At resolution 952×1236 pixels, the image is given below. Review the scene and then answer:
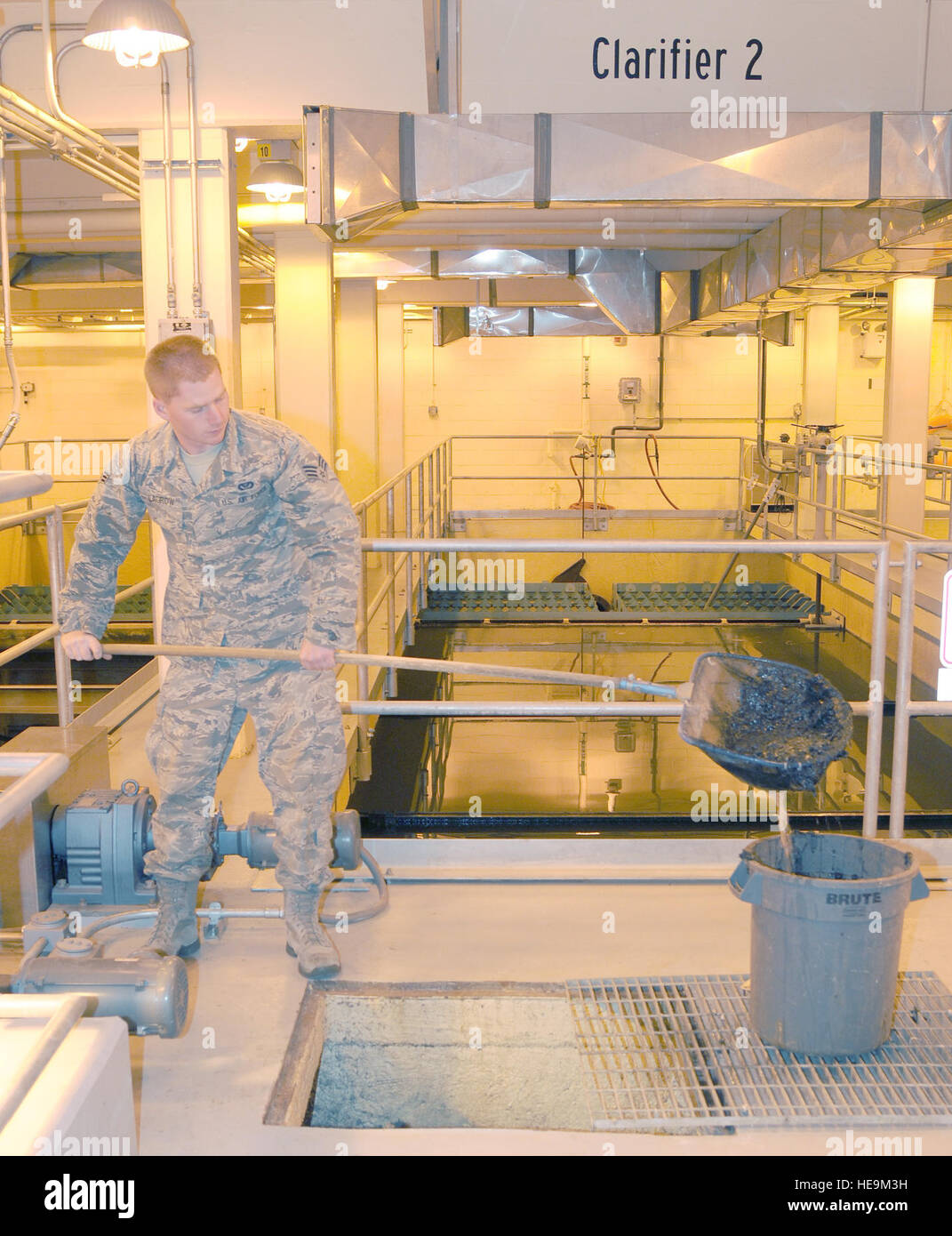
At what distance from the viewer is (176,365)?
246 cm

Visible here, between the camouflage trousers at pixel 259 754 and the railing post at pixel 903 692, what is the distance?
1583 mm

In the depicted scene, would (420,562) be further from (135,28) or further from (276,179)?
(135,28)

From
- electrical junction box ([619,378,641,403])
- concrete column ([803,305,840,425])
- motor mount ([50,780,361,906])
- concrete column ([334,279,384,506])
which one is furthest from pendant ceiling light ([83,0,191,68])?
electrical junction box ([619,378,641,403])

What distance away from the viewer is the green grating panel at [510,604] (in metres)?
8.19

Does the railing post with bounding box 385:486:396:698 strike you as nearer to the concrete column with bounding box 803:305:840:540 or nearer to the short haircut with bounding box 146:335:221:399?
the short haircut with bounding box 146:335:221:399

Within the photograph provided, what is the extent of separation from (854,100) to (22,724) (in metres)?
5.22

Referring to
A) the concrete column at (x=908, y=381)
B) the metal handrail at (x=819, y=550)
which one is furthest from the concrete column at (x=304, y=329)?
the metal handrail at (x=819, y=550)

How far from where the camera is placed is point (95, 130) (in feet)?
14.6

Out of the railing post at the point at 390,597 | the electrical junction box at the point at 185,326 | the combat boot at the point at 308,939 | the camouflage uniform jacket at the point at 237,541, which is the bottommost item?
the combat boot at the point at 308,939

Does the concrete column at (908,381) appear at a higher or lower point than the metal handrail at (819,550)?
higher

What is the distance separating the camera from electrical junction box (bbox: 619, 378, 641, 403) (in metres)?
13.9

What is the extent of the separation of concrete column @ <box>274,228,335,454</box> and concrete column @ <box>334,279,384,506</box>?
10.9ft

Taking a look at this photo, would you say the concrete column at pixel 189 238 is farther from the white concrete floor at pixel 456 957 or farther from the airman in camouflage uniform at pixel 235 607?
the white concrete floor at pixel 456 957

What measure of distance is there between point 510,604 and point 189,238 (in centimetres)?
464
